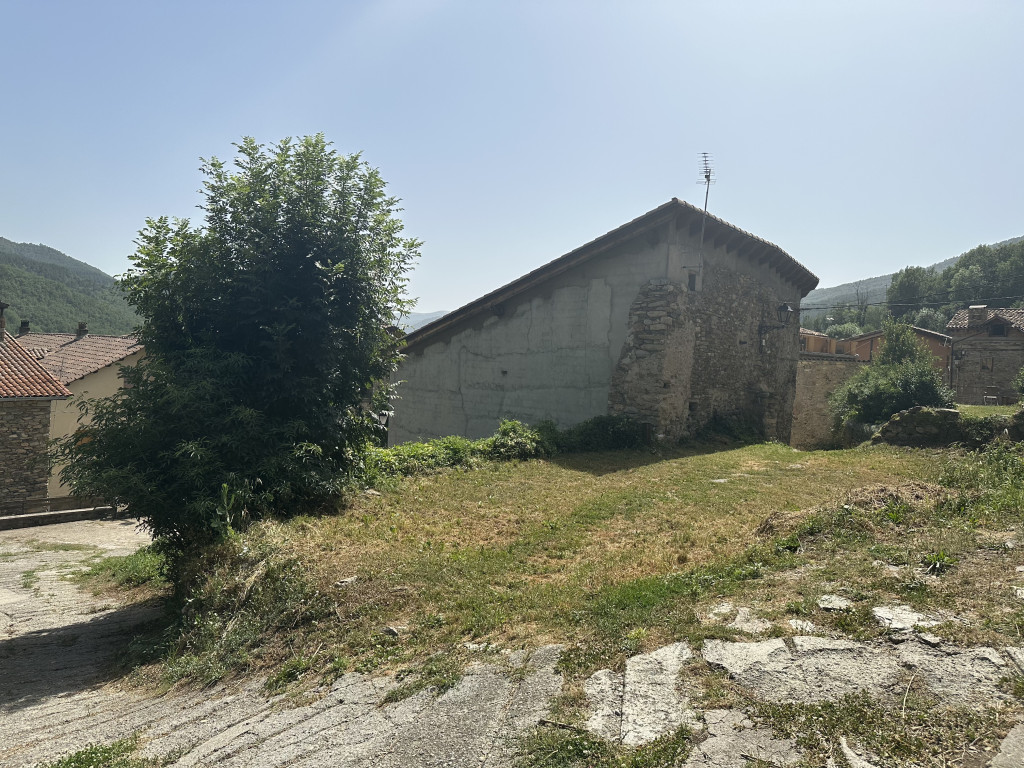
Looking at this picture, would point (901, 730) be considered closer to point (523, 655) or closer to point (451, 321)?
point (523, 655)

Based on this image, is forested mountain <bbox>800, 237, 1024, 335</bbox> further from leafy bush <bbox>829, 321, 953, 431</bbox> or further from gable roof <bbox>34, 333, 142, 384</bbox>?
gable roof <bbox>34, 333, 142, 384</bbox>

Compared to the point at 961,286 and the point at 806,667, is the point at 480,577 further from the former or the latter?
the point at 961,286

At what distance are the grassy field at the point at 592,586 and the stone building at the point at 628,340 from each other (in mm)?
5936

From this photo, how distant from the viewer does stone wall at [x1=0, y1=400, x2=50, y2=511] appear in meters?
18.9

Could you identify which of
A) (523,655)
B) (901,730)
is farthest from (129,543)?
(901,730)

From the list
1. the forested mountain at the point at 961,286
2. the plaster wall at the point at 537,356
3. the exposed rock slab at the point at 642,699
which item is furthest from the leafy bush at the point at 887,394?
the forested mountain at the point at 961,286

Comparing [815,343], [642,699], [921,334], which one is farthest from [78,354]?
[921,334]

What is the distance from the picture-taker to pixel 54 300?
5741 cm

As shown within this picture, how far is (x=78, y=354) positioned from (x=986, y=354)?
152 feet

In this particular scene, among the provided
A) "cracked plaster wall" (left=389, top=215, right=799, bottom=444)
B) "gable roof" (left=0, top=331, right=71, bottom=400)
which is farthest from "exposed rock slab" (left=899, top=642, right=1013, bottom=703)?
"gable roof" (left=0, top=331, right=71, bottom=400)

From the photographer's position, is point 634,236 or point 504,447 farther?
point 634,236

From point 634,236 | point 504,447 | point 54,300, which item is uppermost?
point 54,300

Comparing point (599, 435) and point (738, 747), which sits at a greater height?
point (599, 435)

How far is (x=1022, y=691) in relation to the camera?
8.91 ft
